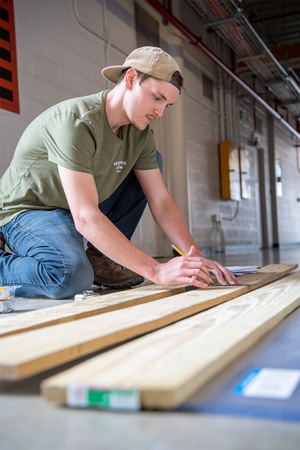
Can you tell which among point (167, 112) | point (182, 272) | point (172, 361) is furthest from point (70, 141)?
point (167, 112)

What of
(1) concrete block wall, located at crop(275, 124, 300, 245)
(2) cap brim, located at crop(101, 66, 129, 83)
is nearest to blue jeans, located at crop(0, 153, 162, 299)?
(2) cap brim, located at crop(101, 66, 129, 83)

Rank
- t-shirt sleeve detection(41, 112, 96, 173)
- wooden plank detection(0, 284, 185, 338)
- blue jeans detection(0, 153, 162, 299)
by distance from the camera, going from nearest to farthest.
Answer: wooden plank detection(0, 284, 185, 338), t-shirt sleeve detection(41, 112, 96, 173), blue jeans detection(0, 153, 162, 299)

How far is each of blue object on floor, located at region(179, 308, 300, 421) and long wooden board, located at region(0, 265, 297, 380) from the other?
245 mm

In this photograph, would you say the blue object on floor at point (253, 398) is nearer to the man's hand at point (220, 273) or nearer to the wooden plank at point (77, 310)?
the wooden plank at point (77, 310)

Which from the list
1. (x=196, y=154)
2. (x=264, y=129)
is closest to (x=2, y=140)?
(x=196, y=154)

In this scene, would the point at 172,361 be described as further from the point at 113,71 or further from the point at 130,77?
the point at 113,71

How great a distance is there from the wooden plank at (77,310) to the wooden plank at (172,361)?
0.31 metres

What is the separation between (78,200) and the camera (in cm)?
173

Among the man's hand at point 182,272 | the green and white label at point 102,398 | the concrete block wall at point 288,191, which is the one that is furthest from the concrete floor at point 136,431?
the concrete block wall at point 288,191

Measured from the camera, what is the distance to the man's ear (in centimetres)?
190

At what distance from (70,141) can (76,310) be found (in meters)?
0.76

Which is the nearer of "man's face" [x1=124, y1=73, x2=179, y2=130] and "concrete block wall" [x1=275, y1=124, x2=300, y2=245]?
"man's face" [x1=124, y1=73, x2=179, y2=130]

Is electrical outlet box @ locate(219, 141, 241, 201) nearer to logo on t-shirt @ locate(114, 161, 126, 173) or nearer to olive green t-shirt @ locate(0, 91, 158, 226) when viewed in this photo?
olive green t-shirt @ locate(0, 91, 158, 226)

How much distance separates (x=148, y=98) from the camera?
6.21 ft
